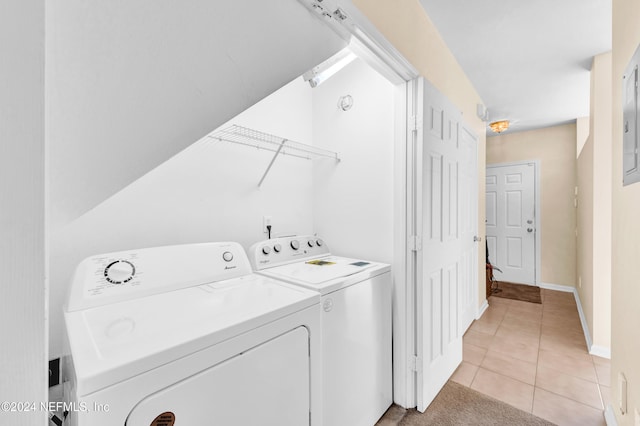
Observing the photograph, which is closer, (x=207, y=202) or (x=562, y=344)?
(x=207, y=202)

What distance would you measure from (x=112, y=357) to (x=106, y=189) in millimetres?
664

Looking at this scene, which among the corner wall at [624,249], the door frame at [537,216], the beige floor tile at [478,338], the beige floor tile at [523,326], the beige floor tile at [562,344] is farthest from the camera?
the door frame at [537,216]

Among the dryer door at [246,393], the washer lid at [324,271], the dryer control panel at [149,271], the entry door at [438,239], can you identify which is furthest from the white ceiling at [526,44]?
the dryer door at [246,393]

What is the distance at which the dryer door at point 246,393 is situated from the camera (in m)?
0.71

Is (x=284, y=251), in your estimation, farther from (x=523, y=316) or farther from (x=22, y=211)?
(x=523, y=316)

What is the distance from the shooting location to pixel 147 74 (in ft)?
2.29

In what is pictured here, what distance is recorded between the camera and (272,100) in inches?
77.3

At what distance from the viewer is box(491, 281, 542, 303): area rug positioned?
12.5ft

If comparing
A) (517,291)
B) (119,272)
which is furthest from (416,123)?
(517,291)

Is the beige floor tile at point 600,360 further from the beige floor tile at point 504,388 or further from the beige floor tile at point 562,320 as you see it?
Answer: the beige floor tile at point 504,388

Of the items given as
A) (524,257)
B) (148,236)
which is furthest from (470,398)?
(524,257)

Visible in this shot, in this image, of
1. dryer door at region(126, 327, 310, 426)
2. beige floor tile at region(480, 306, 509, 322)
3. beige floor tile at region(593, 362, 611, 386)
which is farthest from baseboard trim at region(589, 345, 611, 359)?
dryer door at region(126, 327, 310, 426)

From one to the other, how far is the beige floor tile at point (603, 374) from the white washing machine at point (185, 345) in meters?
2.28

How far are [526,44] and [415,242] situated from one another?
6.49ft
